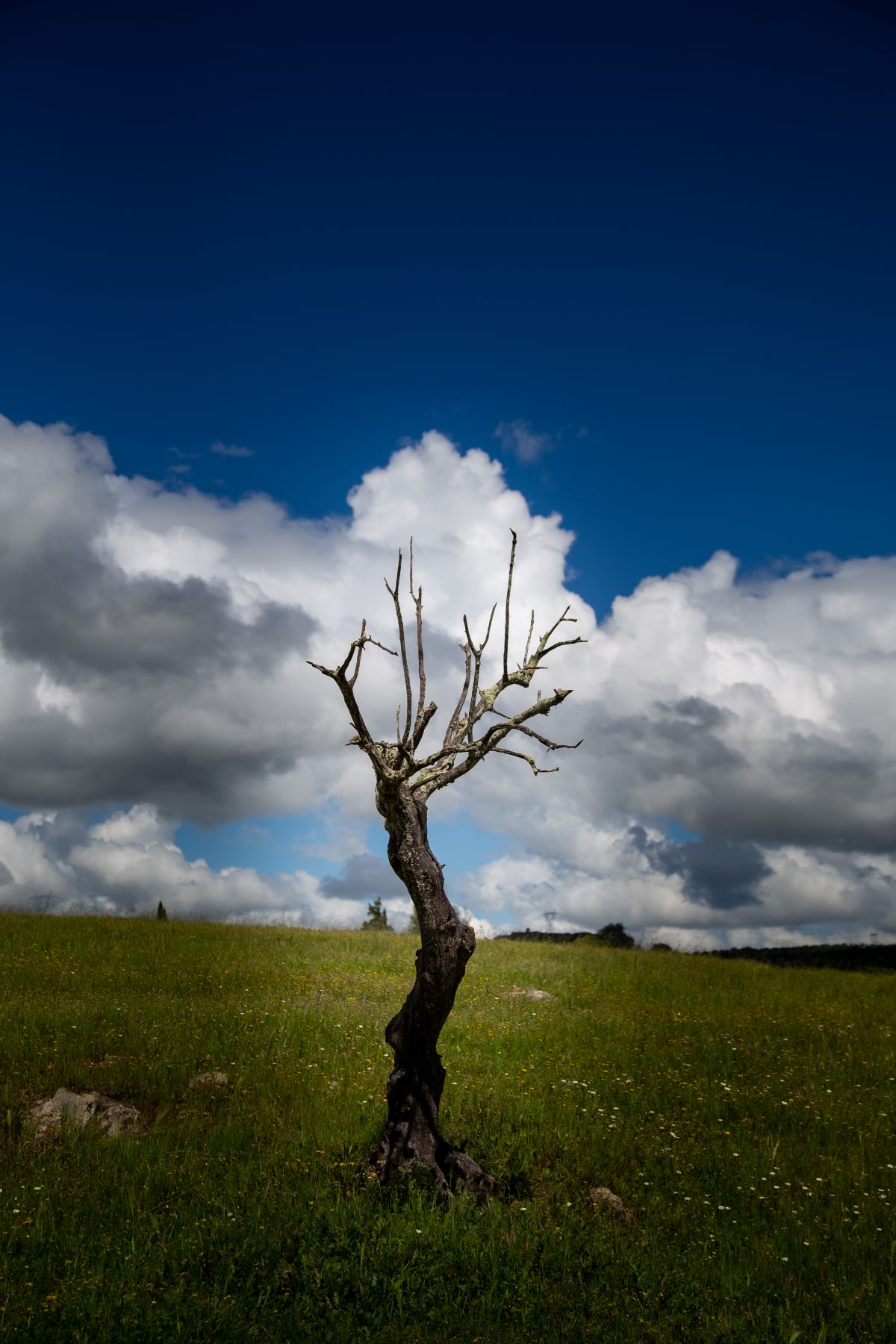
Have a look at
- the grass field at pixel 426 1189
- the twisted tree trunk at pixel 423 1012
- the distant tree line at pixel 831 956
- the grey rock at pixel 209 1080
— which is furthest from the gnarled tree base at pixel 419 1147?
the distant tree line at pixel 831 956

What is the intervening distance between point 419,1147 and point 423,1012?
5.33 ft

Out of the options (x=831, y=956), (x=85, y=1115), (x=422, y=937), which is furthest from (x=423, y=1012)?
(x=831, y=956)

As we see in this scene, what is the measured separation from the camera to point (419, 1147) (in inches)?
397

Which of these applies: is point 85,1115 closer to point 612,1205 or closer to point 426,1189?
point 426,1189

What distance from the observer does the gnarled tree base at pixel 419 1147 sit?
32.6 feet

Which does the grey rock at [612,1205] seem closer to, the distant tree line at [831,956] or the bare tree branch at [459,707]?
the bare tree branch at [459,707]

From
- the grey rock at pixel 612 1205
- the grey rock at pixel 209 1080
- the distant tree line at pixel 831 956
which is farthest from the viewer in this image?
the distant tree line at pixel 831 956

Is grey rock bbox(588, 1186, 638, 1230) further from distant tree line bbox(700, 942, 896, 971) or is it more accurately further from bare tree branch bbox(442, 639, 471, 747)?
distant tree line bbox(700, 942, 896, 971)

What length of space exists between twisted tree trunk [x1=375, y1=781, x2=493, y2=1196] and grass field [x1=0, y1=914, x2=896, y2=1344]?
48 centimetres

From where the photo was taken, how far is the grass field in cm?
770

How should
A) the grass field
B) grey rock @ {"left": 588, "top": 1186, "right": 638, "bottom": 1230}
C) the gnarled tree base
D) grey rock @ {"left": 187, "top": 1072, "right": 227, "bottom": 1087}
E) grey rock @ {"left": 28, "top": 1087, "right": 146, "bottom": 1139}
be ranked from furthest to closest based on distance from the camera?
grey rock @ {"left": 187, "top": 1072, "right": 227, "bottom": 1087}, grey rock @ {"left": 28, "top": 1087, "right": 146, "bottom": 1139}, the gnarled tree base, grey rock @ {"left": 588, "top": 1186, "right": 638, "bottom": 1230}, the grass field

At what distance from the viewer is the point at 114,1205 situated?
9.25 meters

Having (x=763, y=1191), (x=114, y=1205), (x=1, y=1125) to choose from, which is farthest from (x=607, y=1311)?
(x=1, y=1125)

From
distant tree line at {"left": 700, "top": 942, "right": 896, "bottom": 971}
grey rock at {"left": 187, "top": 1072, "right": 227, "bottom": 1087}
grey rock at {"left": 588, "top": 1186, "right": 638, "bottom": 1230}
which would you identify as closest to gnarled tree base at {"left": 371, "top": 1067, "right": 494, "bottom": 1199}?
grey rock at {"left": 588, "top": 1186, "right": 638, "bottom": 1230}
